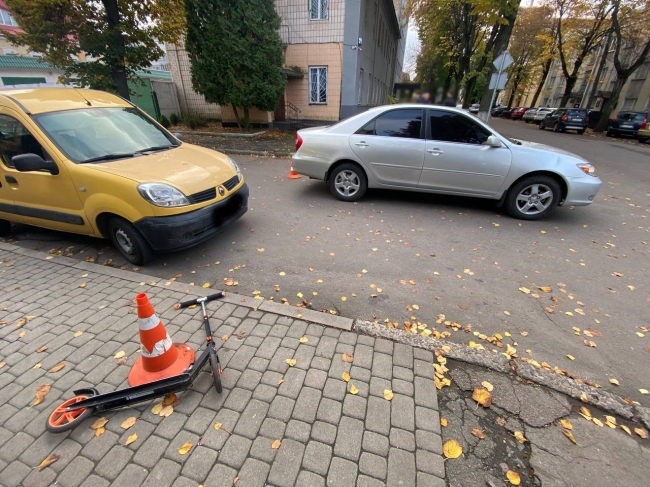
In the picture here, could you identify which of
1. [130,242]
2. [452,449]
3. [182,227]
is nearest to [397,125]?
[182,227]

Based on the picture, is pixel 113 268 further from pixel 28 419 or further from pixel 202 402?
pixel 202 402

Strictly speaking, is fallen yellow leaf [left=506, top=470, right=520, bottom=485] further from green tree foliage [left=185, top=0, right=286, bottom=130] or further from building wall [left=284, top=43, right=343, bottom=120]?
building wall [left=284, top=43, right=343, bottom=120]

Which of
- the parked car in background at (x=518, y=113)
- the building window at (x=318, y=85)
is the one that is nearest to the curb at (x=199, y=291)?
the building window at (x=318, y=85)

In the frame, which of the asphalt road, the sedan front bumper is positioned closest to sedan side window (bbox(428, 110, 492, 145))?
the asphalt road

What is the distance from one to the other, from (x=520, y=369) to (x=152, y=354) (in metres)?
2.77

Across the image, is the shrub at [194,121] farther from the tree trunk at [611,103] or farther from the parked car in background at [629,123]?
the tree trunk at [611,103]

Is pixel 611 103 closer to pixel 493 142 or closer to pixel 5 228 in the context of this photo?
pixel 493 142

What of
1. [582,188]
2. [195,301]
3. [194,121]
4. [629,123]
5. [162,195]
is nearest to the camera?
[195,301]

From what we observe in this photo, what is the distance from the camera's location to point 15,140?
3732 mm

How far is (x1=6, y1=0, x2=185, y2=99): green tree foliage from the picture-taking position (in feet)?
27.1

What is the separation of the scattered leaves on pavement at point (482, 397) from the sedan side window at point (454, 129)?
412 cm

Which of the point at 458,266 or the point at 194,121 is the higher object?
the point at 194,121

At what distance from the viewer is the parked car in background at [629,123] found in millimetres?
17530

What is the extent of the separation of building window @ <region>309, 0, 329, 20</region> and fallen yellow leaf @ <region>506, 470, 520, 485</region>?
16.8 m
